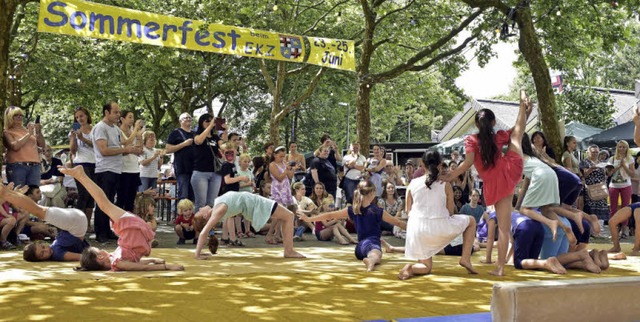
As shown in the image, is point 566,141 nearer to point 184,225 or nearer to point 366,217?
point 366,217

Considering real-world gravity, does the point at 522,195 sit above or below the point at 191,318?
above

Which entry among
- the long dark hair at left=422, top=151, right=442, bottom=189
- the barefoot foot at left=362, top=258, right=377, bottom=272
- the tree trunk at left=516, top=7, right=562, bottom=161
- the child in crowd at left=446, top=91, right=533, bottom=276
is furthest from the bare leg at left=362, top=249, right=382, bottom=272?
the tree trunk at left=516, top=7, right=562, bottom=161

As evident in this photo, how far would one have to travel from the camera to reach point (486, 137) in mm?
7375

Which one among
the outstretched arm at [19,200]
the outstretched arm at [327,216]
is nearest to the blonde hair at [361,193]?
the outstretched arm at [327,216]

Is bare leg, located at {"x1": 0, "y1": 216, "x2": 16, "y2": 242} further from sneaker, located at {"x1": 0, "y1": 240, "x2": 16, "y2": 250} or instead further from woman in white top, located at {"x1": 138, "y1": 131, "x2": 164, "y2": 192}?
woman in white top, located at {"x1": 138, "y1": 131, "x2": 164, "y2": 192}

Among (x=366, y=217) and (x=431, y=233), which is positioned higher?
(x=366, y=217)

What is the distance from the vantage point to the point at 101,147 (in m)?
9.45

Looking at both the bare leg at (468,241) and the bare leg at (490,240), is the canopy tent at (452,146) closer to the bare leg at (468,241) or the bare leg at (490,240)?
the bare leg at (490,240)

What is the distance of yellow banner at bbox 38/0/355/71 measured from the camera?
39.5 ft

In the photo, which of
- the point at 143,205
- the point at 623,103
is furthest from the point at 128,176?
the point at 623,103

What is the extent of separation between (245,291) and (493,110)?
133 ft

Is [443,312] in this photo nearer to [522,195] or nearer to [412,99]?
[522,195]

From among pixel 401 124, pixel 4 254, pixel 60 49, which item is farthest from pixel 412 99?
pixel 401 124

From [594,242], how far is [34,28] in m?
18.4
